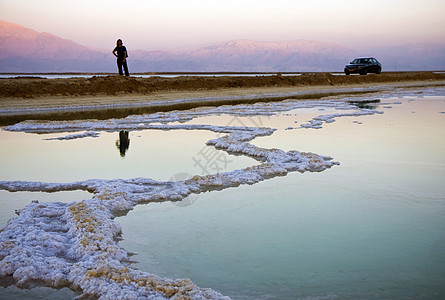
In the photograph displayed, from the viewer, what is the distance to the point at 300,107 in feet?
47.9

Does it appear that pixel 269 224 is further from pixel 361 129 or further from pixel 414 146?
pixel 361 129

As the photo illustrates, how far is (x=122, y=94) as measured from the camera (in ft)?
57.8

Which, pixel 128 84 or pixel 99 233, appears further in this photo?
pixel 128 84

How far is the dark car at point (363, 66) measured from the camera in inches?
1270

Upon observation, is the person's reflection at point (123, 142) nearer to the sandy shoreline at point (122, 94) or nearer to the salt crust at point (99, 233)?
the salt crust at point (99, 233)

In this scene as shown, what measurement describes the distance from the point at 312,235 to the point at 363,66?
3110cm

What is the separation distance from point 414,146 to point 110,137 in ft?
18.6

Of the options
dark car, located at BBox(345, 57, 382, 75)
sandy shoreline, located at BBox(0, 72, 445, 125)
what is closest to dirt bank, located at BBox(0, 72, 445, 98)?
sandy shoreline, located at BBox(0, 72, 445, 125)

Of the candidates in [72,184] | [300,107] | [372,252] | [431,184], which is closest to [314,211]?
[372,252]

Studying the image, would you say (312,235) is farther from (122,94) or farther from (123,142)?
(122,94)

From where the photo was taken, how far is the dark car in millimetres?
32250

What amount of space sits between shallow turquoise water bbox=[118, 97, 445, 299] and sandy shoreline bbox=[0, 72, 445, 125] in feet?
27.2

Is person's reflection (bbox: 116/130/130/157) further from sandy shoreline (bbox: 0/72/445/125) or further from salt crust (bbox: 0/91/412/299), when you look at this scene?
sandy shoreline (bbox: 0/72/445/125)

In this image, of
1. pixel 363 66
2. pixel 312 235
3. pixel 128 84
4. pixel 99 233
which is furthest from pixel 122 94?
pixel 363 66
